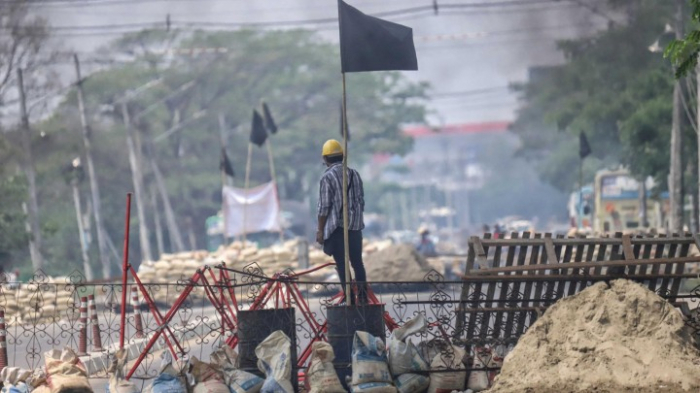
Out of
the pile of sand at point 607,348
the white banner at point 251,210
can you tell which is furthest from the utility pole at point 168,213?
the pile of sand at point 607,348

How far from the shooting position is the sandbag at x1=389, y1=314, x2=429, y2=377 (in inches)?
386

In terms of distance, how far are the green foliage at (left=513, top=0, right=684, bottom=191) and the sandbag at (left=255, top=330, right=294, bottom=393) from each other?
24.0 meters

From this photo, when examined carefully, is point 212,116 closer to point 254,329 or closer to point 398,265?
point 398,265

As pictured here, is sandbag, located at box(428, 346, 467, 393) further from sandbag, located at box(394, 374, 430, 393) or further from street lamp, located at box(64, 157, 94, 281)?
street lamp, located at box(64, 157, 94, 281)

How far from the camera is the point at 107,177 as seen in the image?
59.4 meters

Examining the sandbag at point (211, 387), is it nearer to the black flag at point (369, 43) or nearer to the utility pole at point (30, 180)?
the black flag at point (369, 43)

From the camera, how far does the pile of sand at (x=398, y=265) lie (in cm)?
2845

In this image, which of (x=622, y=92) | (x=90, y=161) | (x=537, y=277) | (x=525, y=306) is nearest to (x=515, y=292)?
(x=525, y=306)

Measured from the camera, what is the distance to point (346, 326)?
396 inches

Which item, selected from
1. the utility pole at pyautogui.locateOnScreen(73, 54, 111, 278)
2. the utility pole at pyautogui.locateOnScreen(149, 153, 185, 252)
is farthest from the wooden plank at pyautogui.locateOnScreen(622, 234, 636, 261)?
the utility pole at pyautogui.locateOnScreen(149, 153, 185, 252)

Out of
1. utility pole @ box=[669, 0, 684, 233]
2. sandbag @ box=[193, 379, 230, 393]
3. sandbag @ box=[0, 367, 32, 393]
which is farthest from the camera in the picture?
utility pole @ box=[669, 0, 684, 233]

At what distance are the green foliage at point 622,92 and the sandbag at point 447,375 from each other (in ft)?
76.3

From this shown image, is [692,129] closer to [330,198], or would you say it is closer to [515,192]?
[330,198]

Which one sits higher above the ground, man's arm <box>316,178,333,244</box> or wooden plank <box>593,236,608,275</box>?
man's arm <box>316,178,333,244</box>
